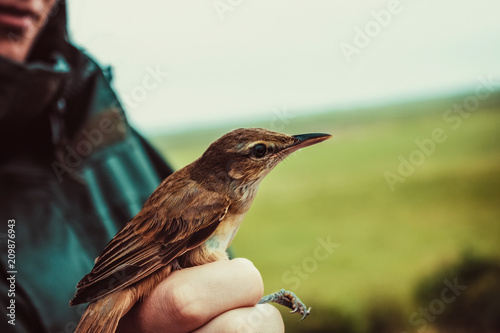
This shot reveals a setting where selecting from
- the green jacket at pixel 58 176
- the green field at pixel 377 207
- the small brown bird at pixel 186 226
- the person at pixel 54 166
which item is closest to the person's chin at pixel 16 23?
the person at pixel 54 166

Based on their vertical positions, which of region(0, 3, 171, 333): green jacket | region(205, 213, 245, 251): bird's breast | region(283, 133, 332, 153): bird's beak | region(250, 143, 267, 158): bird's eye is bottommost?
region(205, 213, 245, 251): bird's breast

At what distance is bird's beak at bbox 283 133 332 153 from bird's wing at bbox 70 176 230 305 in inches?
6.8

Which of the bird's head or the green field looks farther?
the green field

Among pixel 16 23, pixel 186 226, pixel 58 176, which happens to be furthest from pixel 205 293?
pixel 16 23

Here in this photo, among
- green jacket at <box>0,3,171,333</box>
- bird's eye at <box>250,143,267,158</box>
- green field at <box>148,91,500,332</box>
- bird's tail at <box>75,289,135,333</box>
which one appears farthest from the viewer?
green field at <box>148,91,500,332</box>

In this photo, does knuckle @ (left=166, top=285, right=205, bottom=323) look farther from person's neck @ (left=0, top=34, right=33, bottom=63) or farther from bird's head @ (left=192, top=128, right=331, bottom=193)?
person's neck @ (left=0, top=34, right=33, bottom=63)

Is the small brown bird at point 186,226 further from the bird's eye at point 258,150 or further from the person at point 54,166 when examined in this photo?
the person at point 54,166

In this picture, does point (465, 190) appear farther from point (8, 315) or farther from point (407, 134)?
point (8, 315)

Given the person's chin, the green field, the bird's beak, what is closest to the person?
the person's chin

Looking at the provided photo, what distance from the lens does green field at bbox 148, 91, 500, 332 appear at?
355 centimetres

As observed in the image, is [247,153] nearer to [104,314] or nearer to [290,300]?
[290,300]

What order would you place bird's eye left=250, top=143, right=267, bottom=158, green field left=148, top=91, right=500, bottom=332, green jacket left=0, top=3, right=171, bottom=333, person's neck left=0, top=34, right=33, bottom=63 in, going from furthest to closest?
green field left=148, top=91, right=500, bottom=332, person's neck left=0, top=34, right=33, bottom=63, green jacket left=0, top=3, right=171, bottom=333, bird's eye left=250, top=143, right=267, bottom=158

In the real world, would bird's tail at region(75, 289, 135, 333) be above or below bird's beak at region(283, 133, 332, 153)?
below

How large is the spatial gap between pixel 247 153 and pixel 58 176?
0.82m
